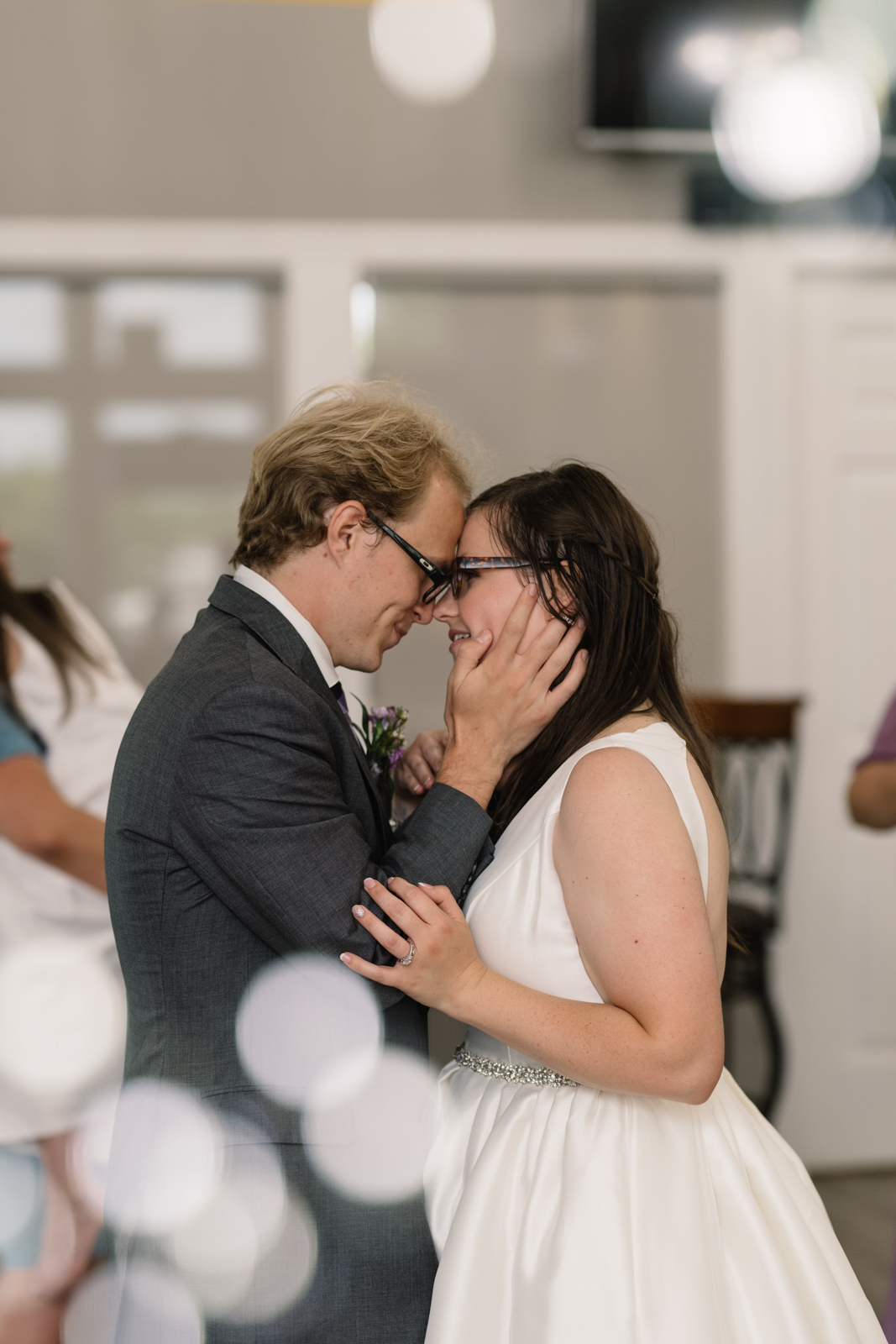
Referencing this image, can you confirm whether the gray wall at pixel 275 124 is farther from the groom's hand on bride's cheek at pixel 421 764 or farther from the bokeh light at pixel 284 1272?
the bokeh light at pixel 284 1272

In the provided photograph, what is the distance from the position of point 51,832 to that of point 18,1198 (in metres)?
0.83

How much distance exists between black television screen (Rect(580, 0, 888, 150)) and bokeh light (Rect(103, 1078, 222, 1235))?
302 cm

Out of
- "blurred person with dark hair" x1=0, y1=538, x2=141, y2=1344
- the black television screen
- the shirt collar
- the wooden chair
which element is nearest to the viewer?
the shirt collar

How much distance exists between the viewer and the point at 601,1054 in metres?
1.12

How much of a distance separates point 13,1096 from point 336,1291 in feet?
4.60

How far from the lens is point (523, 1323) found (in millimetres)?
1150

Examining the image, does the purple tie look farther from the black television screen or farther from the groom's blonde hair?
the black television screen

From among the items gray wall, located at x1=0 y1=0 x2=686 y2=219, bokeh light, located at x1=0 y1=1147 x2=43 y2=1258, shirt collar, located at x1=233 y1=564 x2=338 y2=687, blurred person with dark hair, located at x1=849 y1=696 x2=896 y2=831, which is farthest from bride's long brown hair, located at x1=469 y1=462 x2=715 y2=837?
gray wall, located at x1=0 y1=0 x2=686 y2=219

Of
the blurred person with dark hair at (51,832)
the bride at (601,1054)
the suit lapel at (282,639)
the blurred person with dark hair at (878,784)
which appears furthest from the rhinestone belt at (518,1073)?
the blurred person with dark hair at (878,784)

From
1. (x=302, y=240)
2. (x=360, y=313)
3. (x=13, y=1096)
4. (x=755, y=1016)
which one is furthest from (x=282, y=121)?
(x=755, y=1016)

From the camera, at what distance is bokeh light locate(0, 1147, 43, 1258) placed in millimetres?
2355

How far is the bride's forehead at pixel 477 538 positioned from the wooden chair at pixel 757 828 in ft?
5.75

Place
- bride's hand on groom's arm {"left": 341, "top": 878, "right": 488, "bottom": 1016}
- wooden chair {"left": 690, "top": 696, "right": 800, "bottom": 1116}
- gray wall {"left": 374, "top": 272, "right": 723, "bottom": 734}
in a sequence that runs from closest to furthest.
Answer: bride's hand on groom's arm {"left": 341, "top": 878, "right": 488, "bottom": 1016}
wooden chair {"left": 690, "top": 696, "right": 800, "bottom": 1116}
gray wall {"left": 374, "top": 272, "right": 723, "bottom": 734}

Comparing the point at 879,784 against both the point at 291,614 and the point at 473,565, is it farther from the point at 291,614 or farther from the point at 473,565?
the point at 291,614
